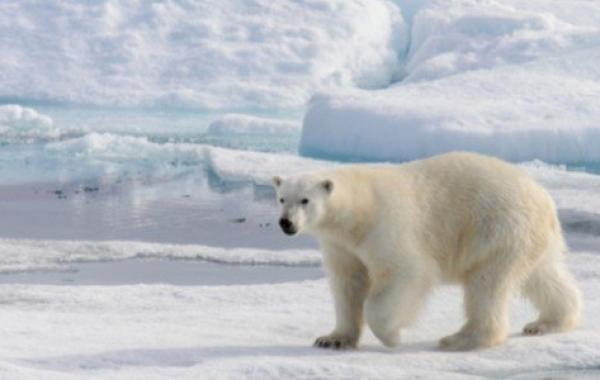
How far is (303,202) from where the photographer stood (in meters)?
5.33

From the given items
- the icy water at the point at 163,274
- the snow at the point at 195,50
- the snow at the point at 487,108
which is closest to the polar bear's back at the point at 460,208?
the icy water at the point at 163,274

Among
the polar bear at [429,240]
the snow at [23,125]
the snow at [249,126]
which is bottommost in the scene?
the snow at [23,125]

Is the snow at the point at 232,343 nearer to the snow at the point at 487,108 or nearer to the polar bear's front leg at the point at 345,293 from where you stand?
the polar bear's front leg at the point at 345,293

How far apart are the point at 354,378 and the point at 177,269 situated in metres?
4.47

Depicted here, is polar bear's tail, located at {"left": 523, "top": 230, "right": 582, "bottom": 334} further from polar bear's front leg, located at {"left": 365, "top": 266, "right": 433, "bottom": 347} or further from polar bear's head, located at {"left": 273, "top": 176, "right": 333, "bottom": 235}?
polar bear's head, located at {"left": 273, "top": 176, "right": 333, "bottom": 235}

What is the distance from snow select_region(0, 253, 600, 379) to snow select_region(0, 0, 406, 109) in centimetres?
1431

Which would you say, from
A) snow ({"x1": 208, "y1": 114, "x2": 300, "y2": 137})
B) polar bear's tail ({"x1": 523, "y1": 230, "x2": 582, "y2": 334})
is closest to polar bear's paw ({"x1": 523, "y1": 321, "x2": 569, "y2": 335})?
polar bear's tail ({"x1": 523, "y1": 230, "x2": 582, "y2": 334})

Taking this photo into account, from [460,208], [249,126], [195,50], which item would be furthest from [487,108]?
[460,208]

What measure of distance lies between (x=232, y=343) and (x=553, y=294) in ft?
5.34

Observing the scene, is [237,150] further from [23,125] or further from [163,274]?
[163,274]

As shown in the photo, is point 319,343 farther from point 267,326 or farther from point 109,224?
point 109,224

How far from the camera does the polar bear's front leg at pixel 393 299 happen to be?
5.45m

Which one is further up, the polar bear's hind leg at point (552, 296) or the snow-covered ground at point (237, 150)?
the polar bear's hind leg at point (552, 296)

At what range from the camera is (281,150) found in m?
17.9
